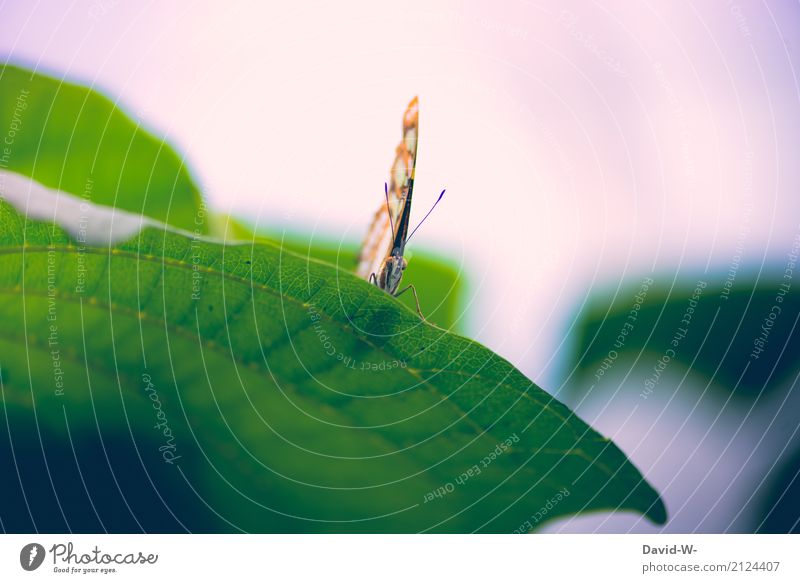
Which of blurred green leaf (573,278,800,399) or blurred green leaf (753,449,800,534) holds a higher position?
blurred green leaf (573,278,800,399)

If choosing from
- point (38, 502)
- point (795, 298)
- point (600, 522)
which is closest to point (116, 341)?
point (38, 502)

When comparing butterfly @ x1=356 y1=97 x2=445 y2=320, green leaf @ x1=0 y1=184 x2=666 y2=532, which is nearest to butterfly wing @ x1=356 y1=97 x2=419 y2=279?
butterfly @ x1=356 y1=97 x2=445 y2=320

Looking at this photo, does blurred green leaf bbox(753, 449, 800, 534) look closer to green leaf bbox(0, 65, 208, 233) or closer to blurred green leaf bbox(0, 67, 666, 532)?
blurred green leaf bbox(0, 67, 666, 532)

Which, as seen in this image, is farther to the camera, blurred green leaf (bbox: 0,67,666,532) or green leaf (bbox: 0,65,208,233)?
green leaf (bbox: 0,65,208,233)

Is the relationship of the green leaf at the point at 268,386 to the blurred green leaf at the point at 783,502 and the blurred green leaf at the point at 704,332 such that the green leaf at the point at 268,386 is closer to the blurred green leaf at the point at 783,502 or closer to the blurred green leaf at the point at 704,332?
the blurred green leaf at the point at 704,332

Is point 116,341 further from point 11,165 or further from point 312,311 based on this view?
point 11,165

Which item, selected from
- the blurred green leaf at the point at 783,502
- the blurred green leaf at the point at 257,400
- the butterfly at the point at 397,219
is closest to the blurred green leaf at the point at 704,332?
the blurred green leaf at the point at 783,502

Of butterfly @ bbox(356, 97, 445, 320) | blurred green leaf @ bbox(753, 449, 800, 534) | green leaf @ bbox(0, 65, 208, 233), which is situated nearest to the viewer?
green leaf @ bbox(0, 65, 208, 233)

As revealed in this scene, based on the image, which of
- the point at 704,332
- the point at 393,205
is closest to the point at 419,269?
the point at 393,205
